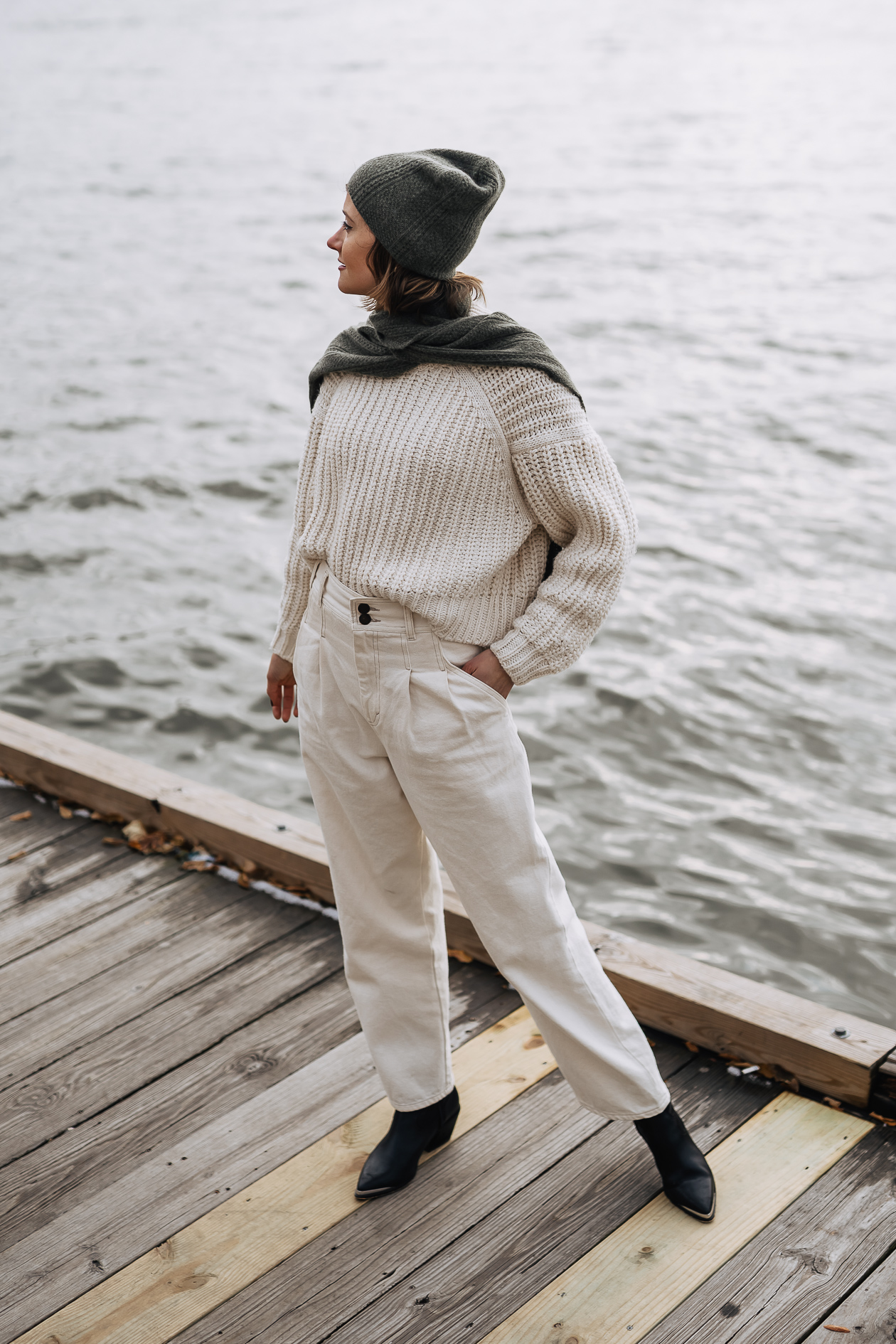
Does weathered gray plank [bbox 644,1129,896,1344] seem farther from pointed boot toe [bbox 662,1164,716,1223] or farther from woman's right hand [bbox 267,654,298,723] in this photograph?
woman's right hand [bbox 267,654,298,723]

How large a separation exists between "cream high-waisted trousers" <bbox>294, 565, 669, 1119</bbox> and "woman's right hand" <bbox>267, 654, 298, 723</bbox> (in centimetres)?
17

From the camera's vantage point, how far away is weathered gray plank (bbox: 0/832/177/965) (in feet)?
9.58

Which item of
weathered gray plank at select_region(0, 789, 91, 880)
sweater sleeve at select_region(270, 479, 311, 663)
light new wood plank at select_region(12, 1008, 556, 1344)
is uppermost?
sweater sleeve at select_region(270, 479, 311, 663)

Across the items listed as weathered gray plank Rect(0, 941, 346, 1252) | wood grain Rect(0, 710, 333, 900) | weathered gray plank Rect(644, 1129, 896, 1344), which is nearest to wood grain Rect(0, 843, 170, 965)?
wood grain Rect(0, 710, 333, 900)

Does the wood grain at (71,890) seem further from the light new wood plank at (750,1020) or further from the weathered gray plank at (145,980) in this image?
the light new wood plank at (750,1020)

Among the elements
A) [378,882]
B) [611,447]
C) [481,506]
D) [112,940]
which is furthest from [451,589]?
[611,447]

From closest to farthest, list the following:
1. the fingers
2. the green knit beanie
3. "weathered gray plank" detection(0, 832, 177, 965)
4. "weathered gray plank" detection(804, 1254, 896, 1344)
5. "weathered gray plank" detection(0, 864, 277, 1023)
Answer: the green knit beanie
"weathered gray plank" detection(804, 1254, 896, 1344)
the fingers
"weathered gray plank" detection(0, 864, 277, 1023)
"weathered gray plank" detection(0, 832, 177, 965)

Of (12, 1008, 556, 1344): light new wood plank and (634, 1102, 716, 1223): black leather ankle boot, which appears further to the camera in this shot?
(634, 1102, 716, 1223): black leather ankle boot

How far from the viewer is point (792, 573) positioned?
19.3ft

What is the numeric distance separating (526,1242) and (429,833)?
711mm

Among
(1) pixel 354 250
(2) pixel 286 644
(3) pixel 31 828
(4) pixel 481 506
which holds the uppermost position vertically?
(1) pixel 354 250

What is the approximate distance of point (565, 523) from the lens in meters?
1.90

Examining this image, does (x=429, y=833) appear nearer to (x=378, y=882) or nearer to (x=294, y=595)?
(x=378, y=882)

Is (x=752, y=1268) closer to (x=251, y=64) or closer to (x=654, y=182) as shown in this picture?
(x=654, y=182)
